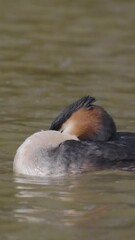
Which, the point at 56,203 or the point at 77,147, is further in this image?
the point at 77,147

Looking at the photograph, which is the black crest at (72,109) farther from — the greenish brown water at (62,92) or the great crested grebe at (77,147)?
the greenish brown water at (62,92)

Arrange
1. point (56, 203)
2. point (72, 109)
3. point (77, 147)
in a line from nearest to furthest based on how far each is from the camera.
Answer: point (56, 203)
point (77, 147)
point (72, 109)

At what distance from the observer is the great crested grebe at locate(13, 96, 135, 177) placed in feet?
36.3

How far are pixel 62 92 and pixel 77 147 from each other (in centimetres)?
454

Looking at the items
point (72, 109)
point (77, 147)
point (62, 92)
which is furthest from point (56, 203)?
point (62, 92)

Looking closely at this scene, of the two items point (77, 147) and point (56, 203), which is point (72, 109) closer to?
point (77, 147)

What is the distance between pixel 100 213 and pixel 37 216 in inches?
22.9

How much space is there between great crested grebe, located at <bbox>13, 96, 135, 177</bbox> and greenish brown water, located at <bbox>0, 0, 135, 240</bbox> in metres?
0.14

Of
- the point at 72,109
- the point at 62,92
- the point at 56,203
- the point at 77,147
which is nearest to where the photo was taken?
the point at 56,203

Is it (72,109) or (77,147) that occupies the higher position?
(72,109)

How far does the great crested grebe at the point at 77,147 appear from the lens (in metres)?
11.1

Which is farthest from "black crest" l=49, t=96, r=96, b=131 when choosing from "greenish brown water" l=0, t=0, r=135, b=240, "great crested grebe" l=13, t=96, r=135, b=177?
"greenish brown water" l=0, t=0, r=135, b=240

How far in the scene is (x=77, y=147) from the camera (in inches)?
436

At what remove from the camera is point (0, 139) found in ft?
41.7
